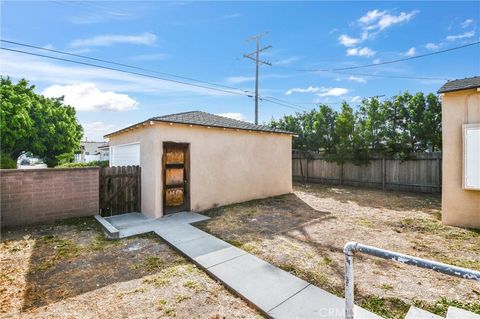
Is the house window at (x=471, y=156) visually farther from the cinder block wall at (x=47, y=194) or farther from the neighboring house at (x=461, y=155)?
the cinder block wall at (x=47, y=194)

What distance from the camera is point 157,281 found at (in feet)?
12.2

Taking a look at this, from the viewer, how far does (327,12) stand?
905cm

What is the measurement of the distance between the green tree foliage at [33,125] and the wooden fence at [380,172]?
761 inches

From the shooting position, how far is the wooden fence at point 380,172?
11076 millimetres

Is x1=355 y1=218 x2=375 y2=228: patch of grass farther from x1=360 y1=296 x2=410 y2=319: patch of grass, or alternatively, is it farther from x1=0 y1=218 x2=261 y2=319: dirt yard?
x1=0 y1=218 x2=261 y2=319: dirt yard

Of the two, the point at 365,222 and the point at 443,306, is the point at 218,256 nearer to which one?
the point at 443,306

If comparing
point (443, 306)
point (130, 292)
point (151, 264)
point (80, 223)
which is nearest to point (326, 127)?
point (443, 306)

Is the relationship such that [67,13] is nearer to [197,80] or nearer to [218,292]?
[197,80]

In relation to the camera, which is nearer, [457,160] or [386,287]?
[386,287]

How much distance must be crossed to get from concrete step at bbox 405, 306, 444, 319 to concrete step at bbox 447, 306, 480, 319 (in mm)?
157

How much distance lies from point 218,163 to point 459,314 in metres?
7.11

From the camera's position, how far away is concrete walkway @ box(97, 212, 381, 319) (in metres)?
Answer: 2.90

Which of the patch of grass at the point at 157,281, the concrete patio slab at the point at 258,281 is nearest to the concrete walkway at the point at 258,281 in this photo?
the concrete patio slab at the point at 258,281

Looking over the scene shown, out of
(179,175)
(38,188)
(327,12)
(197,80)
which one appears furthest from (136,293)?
(197,80)
